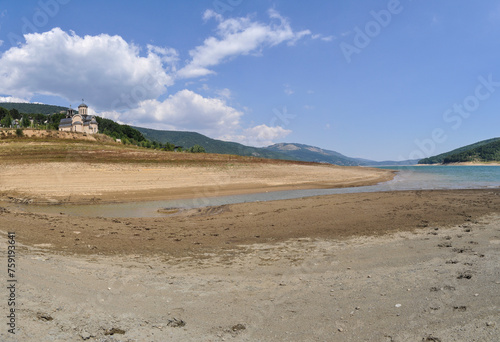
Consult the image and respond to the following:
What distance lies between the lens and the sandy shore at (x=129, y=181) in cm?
2231

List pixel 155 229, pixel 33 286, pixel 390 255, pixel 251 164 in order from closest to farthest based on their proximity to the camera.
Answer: pixel 33 286 < pixel 390 255 < pixel 155 229 < pixel 251 164

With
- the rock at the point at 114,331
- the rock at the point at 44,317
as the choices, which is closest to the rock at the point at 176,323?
the rock at the point at 114,331

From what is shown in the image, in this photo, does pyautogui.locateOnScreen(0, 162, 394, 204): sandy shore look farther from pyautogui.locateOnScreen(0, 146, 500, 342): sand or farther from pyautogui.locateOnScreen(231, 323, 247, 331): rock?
pyautogui.locateOnScreen(231, 323, 247, 331): rock

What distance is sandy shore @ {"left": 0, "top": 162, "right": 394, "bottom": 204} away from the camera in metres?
22.3

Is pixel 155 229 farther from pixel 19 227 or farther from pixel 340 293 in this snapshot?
pixel 340 293

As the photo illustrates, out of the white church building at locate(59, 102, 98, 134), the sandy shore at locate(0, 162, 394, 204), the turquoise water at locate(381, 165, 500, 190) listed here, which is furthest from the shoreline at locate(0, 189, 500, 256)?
the white church building at locate(59, 102, 98, 134)

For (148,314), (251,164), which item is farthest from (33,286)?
(251,164)

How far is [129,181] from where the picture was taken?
26.8 metres

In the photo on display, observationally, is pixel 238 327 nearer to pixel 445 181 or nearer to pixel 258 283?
pixel 258 283

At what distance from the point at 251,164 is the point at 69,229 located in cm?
3216

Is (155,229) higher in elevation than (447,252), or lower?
lower

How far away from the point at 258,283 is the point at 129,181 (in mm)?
23574

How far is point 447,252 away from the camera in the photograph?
7.84 metres

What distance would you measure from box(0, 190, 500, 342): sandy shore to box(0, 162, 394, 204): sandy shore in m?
11.4
